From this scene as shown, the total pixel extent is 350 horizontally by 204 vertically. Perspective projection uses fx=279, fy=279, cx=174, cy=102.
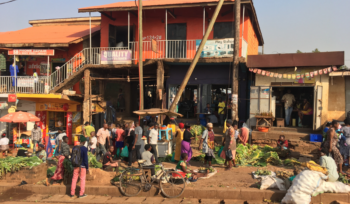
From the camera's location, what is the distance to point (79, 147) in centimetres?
768

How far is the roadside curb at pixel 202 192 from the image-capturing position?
7.03 m

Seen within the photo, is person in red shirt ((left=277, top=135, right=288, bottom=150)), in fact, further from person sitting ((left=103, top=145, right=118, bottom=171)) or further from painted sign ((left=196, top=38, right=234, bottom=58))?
person sitting ((left=103, top=145, right=118, bottom=171))

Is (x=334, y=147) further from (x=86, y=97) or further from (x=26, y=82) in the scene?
(x=26, y=82)

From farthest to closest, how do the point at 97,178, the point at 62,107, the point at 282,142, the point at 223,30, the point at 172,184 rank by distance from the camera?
the point at 62,107 → the point at 223,30 → the point at 282,142 → the point at 97,178 → the point at 172,184

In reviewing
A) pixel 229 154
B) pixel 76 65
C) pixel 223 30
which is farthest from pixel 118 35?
pixel 229 154

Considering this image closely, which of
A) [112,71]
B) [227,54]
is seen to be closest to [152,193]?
[227,54]

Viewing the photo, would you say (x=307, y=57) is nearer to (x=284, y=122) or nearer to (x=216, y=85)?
(x=284, y=122)

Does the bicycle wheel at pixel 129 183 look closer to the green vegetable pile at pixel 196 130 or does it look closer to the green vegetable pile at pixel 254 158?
the green vegetable pile at pixel 254 158

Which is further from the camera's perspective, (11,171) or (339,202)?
(11,171)

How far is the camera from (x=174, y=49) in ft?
54.2

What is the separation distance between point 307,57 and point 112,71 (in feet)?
36.3

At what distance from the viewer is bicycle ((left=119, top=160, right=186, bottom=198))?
763cm

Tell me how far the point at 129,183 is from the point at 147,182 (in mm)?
529

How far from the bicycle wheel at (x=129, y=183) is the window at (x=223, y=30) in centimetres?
1054
